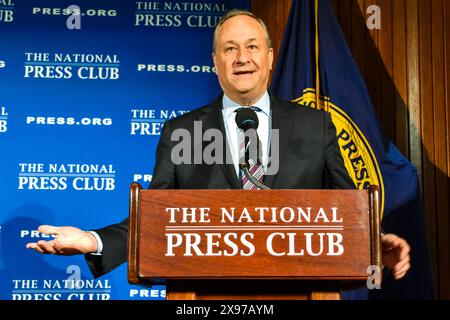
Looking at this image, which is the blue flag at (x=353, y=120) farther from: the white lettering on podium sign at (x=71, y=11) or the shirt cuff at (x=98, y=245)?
the shirt cuff at (x=98, y=245)

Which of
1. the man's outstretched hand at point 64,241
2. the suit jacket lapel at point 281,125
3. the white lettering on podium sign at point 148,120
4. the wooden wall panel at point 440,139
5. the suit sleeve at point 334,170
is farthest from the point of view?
the white lettering on podium sign at point 148,120

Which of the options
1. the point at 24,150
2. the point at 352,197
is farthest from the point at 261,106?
the point at 24,150

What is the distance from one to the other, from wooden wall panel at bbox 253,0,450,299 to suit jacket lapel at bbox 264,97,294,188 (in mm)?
1579

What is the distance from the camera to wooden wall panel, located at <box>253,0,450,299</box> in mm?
3588

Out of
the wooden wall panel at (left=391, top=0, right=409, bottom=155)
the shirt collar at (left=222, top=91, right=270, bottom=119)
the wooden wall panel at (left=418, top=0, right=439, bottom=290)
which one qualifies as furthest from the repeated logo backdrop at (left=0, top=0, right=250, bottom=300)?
the shirt collar at (left=222, top=91, right=270, bottom=119)

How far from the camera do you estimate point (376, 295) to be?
10.5 feet

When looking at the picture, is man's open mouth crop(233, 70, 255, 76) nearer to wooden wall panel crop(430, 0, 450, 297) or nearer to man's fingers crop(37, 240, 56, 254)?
man's fingers crop(37, 240, 56, 254)

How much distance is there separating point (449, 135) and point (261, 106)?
5.69ft

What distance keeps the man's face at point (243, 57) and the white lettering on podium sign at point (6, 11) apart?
6.61 feet

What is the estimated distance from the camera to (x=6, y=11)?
384 cm

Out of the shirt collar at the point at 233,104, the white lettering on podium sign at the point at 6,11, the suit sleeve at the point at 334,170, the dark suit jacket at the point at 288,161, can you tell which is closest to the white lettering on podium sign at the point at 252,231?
the dark suit jacket at the point at 288,161

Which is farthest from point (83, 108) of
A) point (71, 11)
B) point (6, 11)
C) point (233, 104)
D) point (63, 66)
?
point (233, 104)

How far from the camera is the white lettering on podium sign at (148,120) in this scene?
3777mm

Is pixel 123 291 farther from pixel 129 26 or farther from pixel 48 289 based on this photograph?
pixel 129 26
